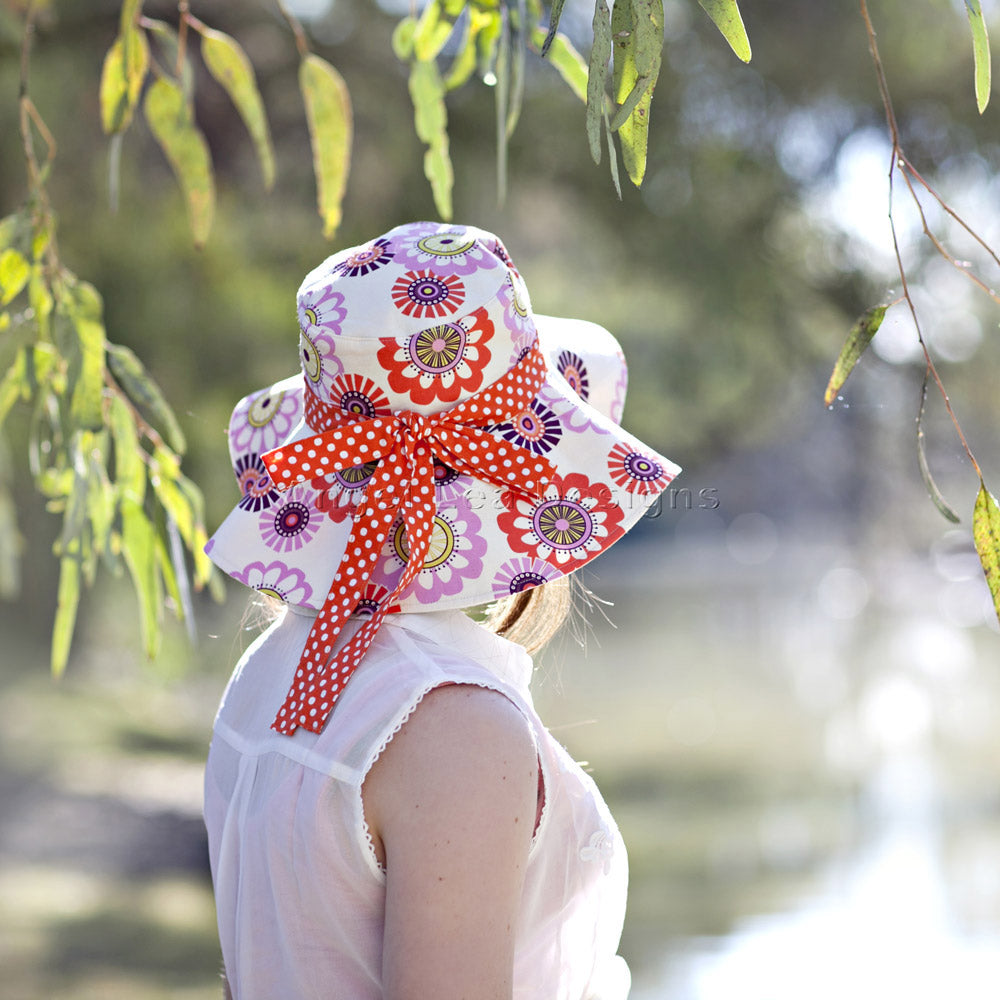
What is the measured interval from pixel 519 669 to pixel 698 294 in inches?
151

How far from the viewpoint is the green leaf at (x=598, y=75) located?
2.45 feet

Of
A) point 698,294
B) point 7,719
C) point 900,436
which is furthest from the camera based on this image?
point 7,719

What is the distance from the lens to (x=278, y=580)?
864 millimetres

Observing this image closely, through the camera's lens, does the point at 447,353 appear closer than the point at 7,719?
Yes

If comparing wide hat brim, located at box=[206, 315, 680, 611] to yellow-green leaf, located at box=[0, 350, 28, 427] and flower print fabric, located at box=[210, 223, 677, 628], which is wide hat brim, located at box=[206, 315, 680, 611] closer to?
flower print fabric, located at box=[210, 223, 677, 628]

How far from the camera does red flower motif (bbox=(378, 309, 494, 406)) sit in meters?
0.81

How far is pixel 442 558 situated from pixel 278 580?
0.41 feet

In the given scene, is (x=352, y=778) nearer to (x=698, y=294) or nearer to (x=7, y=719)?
(x=698, y=294)

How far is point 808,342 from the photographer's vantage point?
4625mm

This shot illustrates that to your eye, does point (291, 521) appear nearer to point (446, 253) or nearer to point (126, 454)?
point (446, 253)

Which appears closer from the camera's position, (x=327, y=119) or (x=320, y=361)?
(x=320, y=361)

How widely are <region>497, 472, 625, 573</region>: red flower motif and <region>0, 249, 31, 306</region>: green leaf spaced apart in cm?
73

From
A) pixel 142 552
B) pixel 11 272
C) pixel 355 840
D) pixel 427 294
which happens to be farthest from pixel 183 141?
pixel 355 840

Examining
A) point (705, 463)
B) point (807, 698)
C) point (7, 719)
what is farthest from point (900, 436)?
point (7, 719)
